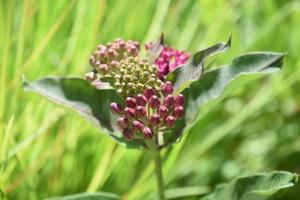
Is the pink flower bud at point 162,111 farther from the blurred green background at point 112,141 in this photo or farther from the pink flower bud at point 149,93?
the blurred green background at point 112,141

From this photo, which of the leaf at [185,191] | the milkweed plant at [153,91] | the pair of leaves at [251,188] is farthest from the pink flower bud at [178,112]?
the leaf at [185,191]

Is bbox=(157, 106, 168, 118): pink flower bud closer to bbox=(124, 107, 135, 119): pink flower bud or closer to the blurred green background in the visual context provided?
bbox=(124, 107, 135, 119): pink flower bud

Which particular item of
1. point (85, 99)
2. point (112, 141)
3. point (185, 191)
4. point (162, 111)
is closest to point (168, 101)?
point (162, 111)

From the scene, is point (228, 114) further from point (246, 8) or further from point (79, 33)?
point (79, 33)

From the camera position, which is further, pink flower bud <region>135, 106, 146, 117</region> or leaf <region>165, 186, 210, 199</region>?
leaf <region>165, 186, 210, 199</region>

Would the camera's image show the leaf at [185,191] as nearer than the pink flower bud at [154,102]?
No

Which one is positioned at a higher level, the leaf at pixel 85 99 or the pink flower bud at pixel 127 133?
the leaf at pixel 85 99

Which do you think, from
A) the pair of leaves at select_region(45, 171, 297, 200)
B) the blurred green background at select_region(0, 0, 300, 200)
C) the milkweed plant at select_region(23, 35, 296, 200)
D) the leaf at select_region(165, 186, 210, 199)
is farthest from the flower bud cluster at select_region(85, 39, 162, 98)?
the leaf at select_region(165, 186, 210, 199)
